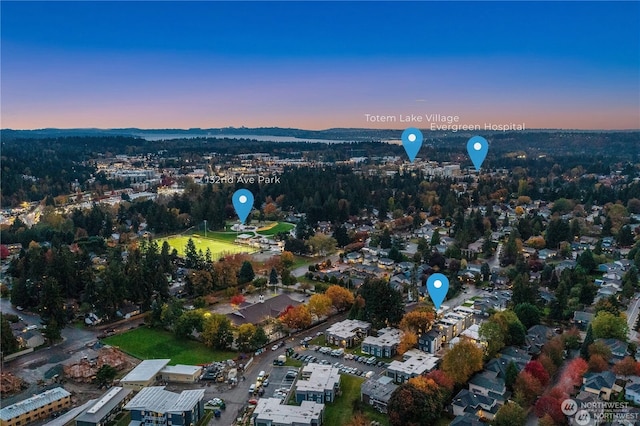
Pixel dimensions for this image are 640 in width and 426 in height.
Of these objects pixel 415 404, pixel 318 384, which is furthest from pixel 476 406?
pixel 318 384

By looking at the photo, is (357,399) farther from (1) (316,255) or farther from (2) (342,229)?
(2) (342,229)

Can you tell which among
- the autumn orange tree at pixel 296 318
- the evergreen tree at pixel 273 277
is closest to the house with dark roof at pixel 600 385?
the autumn orange tree at pixel 296 318

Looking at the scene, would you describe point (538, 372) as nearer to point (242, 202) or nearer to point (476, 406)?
point (476, 406)

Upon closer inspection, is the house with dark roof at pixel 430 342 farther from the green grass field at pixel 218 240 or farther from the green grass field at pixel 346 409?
the green grass field at pixel 218 240

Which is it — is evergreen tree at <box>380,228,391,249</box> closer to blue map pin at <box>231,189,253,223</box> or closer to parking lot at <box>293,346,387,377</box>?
blue map pin at <box>231,189,253,223</box>

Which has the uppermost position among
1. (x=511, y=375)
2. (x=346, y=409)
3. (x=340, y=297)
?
(x=340, y=297)

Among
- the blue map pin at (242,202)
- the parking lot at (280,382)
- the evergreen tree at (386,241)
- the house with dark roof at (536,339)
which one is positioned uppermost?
the blue map pin at (242,202)

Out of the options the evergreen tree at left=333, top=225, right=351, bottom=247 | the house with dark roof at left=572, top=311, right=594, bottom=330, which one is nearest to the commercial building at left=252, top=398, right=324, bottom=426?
the house with dark roof at left=572, top=311, right=594, bottom=330
